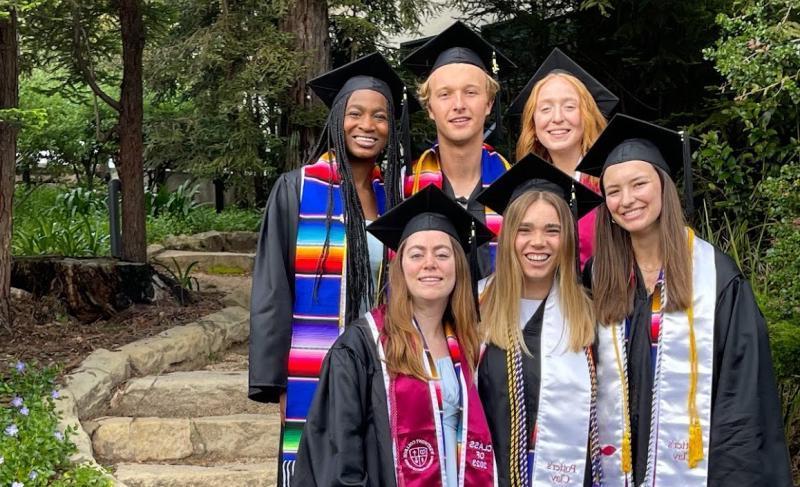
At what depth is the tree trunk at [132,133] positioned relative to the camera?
23.0 feet

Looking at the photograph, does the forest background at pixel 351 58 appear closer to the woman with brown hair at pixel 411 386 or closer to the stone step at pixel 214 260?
the stone step at pixel 214 260

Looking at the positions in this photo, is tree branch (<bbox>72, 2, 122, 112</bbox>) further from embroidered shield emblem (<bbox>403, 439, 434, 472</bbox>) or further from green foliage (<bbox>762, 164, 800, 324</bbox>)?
embroidered shield emblem (<bbox>403, 439, 434, 472</bbox>)

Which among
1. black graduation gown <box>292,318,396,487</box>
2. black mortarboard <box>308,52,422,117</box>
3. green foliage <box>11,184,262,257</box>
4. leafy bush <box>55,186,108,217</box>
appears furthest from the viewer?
leafy bush <box>55,186,108,217</box>

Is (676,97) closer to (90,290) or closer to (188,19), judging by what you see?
(188,19)

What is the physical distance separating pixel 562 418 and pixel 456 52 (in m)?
1.46

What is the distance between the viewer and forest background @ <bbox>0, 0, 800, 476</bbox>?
4852mm

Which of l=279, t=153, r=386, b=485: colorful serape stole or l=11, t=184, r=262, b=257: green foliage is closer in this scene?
l=279, t=153, r=386, b=485: colorful serape stole

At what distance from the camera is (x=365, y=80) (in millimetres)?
3494

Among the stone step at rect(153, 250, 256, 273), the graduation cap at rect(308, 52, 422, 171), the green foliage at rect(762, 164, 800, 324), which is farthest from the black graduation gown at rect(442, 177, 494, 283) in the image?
the stone step at rect(153, 250, 256, 273)

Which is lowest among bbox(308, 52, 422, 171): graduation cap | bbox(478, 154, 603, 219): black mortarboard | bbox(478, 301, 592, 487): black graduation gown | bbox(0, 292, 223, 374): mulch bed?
bbox(0, 292, 223, 374): mulch bed

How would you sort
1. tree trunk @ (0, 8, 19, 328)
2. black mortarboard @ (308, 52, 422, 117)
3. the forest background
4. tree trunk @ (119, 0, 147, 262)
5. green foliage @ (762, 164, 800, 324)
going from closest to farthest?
black mortarboard @ (308, 52, 422, 117) → green foliage @ (762, 164, 800, 324) → the forest background → tree trunk @ (0, 8, 19, 328) → tree trunk @ (119, 0, 147, 262)

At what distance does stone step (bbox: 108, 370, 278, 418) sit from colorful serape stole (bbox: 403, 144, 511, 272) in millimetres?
2297

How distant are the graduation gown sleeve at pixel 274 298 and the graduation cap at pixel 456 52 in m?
0.74

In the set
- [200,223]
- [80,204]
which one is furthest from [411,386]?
[80,204]
